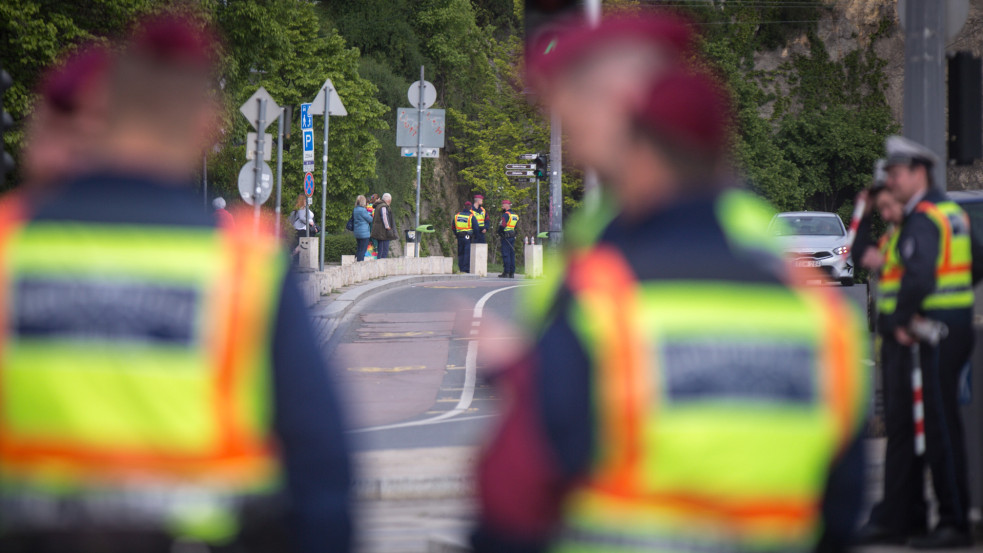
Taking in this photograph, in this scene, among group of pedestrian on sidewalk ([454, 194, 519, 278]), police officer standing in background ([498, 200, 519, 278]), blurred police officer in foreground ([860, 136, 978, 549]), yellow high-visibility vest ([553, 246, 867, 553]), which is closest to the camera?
yellow high-visibility vest ([553, 246, 867, 553])

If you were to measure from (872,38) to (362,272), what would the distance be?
40.2 m

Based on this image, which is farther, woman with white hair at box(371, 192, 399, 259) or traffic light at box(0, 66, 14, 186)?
woman with white hair at box(371, 192, 399, 259)

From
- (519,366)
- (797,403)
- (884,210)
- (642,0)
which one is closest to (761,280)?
(797,403)

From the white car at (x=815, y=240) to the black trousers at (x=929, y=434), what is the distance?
21.0 meters

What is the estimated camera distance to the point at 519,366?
2.10m

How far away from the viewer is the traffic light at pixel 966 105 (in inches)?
306

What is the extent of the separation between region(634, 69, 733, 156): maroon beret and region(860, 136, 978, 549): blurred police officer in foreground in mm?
4096

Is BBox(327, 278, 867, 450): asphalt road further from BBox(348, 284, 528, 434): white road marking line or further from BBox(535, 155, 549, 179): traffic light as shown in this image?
BBox(535, 155, 549, 179): traffic light

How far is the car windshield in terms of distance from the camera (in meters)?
29.0

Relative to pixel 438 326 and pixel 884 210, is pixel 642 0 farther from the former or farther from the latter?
pixel 884 210

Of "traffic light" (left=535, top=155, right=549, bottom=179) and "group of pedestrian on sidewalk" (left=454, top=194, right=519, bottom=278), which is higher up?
"traffic light" (left=535, top=155, right=549, bottom=179)

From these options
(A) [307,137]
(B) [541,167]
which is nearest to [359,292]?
(A) [307,137]

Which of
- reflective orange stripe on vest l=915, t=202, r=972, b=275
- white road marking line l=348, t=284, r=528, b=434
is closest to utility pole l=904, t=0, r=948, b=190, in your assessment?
reflective orange stripe on vest l=915, t=202, r=972, b=275

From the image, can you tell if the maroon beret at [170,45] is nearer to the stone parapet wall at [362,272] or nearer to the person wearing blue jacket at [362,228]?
the stone parapet wall at [362,272]
